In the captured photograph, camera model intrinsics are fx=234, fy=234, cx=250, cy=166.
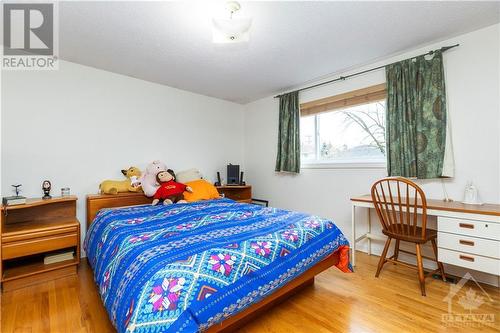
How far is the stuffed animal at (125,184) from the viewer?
2727 mm

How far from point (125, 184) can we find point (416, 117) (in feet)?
11.0

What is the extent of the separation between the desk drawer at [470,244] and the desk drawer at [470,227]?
0.03m

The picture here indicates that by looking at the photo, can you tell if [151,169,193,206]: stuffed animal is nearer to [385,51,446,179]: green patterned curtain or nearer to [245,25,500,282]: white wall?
[245,25,500,282]: white wall

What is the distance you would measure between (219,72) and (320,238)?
233 centimetres

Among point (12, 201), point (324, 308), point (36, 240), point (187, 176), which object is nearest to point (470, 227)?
point (324, 308)

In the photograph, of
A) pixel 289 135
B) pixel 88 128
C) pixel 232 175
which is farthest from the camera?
pixel 232 175

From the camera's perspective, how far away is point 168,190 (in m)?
2.89

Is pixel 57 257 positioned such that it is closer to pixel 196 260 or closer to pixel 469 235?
pixel 196 260

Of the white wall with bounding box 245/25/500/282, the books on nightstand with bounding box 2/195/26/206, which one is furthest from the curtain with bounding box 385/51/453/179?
the books on nightstand with bounding box 2/195/26/206

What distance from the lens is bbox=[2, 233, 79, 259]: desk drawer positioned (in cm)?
195

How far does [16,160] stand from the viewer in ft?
7.77

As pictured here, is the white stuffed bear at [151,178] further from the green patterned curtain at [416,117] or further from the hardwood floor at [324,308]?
the green patterned curtain at [416,117]

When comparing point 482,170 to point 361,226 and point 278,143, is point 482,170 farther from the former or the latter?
point 278,143

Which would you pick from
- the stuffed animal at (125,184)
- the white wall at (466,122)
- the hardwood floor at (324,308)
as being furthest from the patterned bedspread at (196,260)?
the white wall at (466,122)
